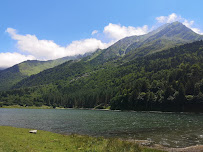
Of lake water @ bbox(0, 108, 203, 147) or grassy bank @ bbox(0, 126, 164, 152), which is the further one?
lake water @ bbox(0, 108, 203, 147)

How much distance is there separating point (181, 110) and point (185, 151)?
121999 mm

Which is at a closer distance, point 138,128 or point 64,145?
point 64,145

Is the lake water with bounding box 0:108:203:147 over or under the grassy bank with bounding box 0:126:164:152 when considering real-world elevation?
under

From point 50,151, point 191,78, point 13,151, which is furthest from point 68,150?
point 191,78

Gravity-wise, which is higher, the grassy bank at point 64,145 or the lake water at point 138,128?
the grassy bank at point 64,145

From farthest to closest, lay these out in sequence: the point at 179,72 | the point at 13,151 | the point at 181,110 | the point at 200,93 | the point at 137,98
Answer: the point at 179,72 → the point at 137,98 → the point at 181,110 → the point at 200,93 → the point at 13,151

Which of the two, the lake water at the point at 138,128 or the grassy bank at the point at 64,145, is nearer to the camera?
the grassy bank at the point at 64,145

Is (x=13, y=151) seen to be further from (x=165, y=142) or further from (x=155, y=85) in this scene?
(x=155, y=85)

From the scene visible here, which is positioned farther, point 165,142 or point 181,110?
point 181,110

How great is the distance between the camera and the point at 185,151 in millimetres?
27797

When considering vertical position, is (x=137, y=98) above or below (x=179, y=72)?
below

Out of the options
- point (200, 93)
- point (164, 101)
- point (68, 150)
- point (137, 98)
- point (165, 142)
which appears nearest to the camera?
point (68, 150)

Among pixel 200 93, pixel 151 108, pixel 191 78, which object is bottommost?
pixel 151 108

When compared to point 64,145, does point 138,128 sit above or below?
below
